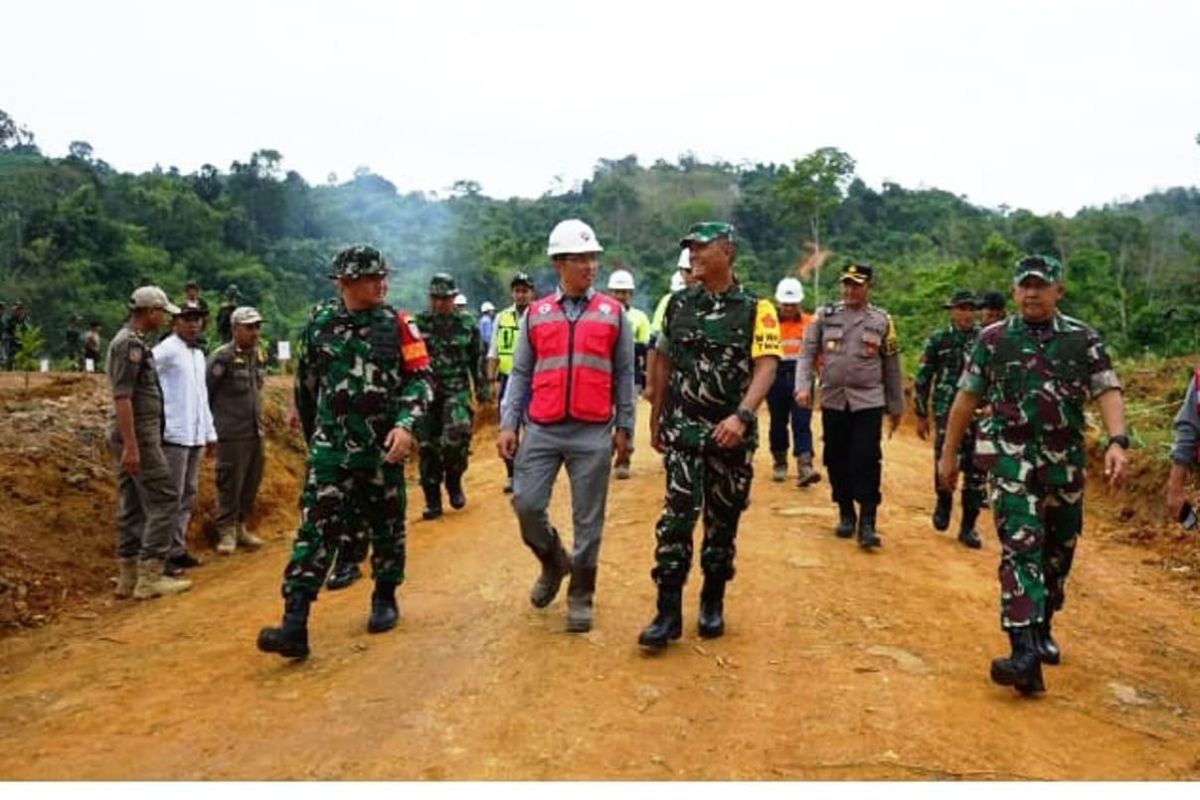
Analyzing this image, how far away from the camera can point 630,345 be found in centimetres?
521

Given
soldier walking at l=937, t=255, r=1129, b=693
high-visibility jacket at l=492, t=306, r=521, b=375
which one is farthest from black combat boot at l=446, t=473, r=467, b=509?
soldier walking at l=937, t=255, r=1129, b=693

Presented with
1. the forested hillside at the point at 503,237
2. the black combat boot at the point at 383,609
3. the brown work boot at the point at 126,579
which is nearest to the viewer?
the black combat boot at the point at 383,609

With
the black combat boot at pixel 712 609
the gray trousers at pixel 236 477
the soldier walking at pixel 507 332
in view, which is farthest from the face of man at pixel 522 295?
the black combat boot at pixel 712 609

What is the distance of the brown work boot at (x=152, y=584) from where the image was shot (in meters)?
6.96

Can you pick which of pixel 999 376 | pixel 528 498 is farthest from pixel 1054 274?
pixel 528 498

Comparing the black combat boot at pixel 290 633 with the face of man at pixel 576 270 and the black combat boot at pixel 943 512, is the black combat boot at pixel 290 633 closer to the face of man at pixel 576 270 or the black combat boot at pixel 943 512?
the face of man at pixel 576 270

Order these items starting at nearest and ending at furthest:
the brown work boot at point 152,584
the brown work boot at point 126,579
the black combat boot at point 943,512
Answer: the brown work boot at point 152,584
the brown work boot at point 126,579
the black combat boot at point 943,512

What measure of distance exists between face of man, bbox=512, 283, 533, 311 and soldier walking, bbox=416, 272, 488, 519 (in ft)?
2.60

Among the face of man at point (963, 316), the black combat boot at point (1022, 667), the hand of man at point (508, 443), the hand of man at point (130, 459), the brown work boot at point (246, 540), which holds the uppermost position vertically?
the face of man at point (963, 316)

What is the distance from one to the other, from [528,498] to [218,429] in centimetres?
410

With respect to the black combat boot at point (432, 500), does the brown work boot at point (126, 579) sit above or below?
below

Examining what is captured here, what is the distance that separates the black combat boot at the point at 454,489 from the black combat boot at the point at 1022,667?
5.32 m

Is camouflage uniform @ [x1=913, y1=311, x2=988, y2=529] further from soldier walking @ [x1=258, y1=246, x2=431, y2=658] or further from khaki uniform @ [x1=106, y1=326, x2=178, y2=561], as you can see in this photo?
khaki uniform @ [x1=106, y1=326, x2=178, y2=561]

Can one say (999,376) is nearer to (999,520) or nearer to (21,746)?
(999,520)
